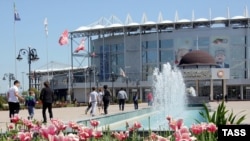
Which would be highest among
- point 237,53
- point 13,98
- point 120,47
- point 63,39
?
point 120,47

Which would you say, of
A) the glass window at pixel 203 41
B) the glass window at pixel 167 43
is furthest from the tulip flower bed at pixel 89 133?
the glass window at pixel 167 43

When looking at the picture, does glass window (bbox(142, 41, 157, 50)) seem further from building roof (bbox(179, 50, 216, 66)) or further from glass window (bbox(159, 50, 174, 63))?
building roof (bbox(179, 50, 216, 66))

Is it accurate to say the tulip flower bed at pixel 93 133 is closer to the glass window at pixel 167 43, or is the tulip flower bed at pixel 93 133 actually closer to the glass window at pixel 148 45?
the glass window at pixel 167 43

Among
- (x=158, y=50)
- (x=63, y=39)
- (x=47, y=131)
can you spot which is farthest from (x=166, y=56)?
(x=47, y=131)

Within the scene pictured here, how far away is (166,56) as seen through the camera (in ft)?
298

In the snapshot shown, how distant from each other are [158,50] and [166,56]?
2.01 meters

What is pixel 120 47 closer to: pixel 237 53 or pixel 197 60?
pixel 237 53

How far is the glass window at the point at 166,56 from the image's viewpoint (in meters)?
89.9

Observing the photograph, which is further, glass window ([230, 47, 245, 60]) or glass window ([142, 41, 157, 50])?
glass window ([142, 41, 157, 50])

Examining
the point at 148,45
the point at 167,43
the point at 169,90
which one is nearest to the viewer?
the point at 169,90

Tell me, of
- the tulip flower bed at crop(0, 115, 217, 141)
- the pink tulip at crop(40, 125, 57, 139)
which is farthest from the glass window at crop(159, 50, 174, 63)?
the pink tulip at crop(40, 125, 57, 139)

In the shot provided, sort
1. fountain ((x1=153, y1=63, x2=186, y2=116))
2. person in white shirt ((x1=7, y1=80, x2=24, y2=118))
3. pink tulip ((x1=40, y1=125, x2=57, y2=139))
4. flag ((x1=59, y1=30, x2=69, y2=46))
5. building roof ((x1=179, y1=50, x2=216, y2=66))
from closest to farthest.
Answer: pink tulip ((x1=40, y1=125, x2=57, y2=139)) → person in white shirt ((x1=7, y1=80, x2=24, y2=118)) → fountain ((x1=153, y1=63, x2=186, y2=116)) → flag ((x1=59, y1=30, x2=69, y2=46)) → building roof ((x1=179, y1=50, x2=216, y2=66))

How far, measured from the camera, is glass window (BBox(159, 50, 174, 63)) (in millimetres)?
89938

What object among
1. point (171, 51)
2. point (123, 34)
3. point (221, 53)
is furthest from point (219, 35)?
point (123, 34)
